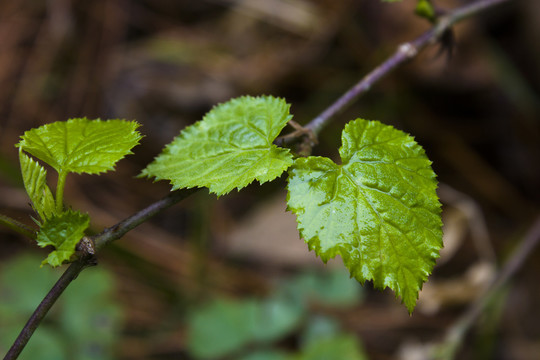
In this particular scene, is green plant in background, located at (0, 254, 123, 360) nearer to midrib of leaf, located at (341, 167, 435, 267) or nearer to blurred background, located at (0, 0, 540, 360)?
blurred background, located at (0, 0, 540, 360)

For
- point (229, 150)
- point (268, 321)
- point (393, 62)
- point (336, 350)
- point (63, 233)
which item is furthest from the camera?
point (268, 321)

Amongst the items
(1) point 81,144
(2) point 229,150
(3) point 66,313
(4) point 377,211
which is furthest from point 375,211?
(3) point 66,313

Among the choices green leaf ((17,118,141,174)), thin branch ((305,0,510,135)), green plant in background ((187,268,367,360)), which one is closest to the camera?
green leaf ((17,118,141,174))

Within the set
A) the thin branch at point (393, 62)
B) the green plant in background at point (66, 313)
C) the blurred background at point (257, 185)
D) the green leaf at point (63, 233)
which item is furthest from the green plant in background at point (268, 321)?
the green leaf at point (63, 233)

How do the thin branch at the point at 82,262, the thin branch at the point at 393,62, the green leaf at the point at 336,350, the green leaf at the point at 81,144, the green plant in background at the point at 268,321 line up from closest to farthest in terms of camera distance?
1. the thin branch at the point at 82,262
2. the green leaf at the point at 81,144
3. the thin branch at the point at 393,62
4. the green leaf at the point at 336,350
5. the green plant in background at the point at 268,321

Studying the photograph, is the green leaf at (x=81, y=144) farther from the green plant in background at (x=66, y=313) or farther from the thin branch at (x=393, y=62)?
the green plant in background at (x=66, y=313)

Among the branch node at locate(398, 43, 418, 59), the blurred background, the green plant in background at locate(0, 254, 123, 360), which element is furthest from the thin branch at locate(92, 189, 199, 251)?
the green plant in background at locate(0, 254, 123, 360)

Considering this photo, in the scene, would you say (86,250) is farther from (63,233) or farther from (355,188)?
(355,188)
